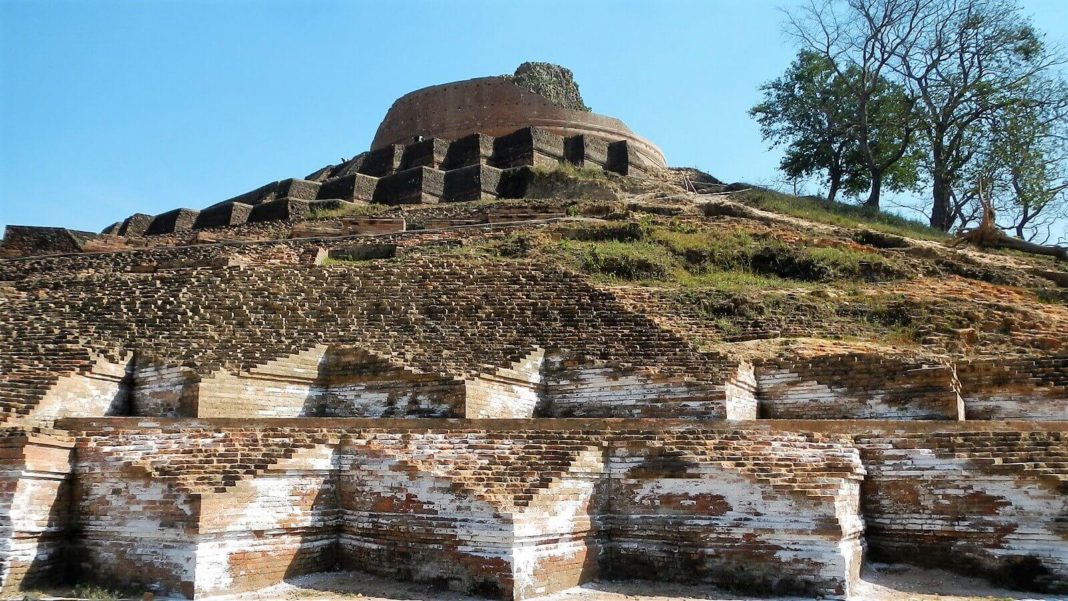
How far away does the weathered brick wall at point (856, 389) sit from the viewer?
1181cm

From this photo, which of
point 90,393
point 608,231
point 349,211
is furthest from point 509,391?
point 349,211

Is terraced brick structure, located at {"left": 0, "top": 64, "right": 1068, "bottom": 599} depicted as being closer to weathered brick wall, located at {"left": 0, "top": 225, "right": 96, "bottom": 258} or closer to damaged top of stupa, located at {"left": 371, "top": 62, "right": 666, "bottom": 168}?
weathered brick wall, located at {"left": 0, "top": 225, "right": 96, "bottom": 258}

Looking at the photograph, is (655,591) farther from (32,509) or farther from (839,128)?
(839,128)

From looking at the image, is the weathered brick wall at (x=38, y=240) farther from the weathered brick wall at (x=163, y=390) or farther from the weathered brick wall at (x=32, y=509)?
the weathered brick wall at (x=32, y=509)

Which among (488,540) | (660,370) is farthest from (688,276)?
(488,540)

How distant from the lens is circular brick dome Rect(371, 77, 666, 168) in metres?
30.3

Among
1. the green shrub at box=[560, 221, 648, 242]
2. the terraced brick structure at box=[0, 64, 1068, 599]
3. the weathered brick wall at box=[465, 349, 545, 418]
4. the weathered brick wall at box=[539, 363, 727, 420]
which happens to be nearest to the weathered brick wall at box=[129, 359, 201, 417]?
the terraced brick structure at box=[0, 64, 1068, 599]

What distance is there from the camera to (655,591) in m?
A: 9.24

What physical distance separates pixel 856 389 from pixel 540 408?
4.10 meters

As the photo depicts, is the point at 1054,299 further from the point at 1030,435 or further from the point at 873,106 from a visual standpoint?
the point at 873,106

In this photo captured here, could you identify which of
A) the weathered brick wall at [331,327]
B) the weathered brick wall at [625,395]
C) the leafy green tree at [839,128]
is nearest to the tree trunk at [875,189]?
the leafy green tree at [839,128]

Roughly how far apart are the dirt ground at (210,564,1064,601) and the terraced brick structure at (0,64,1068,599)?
164 millimetres

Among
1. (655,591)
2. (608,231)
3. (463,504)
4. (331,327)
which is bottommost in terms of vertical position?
(655,591)

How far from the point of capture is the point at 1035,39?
25.0 meters
